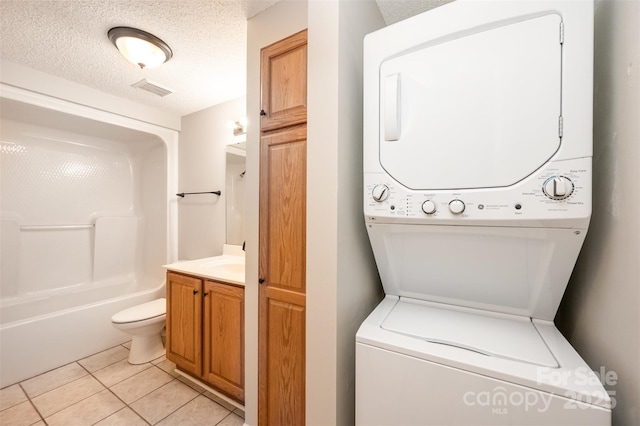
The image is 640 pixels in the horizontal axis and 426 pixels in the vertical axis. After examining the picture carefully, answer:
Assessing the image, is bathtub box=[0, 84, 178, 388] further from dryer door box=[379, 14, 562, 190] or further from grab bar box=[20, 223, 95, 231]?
dryer door box=[379, 14, 562, 190]

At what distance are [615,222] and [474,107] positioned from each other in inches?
21.7

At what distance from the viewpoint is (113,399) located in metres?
1.79

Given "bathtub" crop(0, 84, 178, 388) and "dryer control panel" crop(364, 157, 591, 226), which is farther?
"bathtub" crop(0, 84, 178, 388)

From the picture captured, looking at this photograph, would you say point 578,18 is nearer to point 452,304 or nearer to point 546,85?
point 546,85

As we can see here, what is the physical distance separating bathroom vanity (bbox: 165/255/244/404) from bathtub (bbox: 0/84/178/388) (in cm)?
109

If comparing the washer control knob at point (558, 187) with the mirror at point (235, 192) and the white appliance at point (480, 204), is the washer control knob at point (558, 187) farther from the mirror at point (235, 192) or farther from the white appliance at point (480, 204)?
the mirror at point (235, 192)

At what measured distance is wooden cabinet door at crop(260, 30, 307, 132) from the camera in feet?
4.14

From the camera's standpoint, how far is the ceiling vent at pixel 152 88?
218 centimetres

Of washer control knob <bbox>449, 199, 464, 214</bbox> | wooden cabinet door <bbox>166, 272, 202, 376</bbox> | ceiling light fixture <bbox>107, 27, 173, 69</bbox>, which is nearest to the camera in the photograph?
washer control knob <bbox>449, 199, 464, 214</bbox>

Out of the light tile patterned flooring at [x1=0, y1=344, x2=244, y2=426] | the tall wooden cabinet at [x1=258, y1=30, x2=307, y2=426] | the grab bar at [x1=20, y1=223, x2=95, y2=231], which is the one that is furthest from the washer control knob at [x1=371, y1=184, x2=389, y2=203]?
the grab bar at [x1=20, y1=223, x2=95, y2=231]

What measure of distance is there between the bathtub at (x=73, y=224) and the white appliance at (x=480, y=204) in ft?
9.02

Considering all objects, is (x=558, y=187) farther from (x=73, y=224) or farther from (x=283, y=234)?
(x=73, y=224)

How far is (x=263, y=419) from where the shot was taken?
131cm

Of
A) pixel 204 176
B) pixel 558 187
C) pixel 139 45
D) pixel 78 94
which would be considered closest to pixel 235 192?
pixel 204 176
